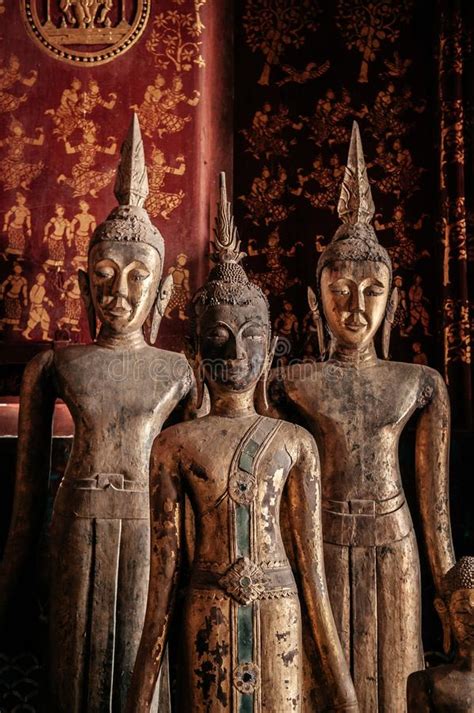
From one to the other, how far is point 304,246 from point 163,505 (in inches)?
71.0

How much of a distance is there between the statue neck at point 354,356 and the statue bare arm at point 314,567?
66cm

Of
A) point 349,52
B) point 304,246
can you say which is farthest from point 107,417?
point 349,52

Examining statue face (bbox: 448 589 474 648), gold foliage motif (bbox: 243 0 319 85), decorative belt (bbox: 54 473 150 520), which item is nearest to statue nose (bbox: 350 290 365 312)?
decorative belt (bbox: 54 473 150 520)

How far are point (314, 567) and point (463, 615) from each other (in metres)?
0.36

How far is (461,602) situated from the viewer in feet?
8.13

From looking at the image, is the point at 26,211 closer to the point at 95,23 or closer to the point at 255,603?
the point at 95,23

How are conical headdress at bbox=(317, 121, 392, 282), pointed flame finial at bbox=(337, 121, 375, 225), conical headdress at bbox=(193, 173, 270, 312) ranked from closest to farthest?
conical headdress at bbox=(193, 173, 270, 312)
conical headdress at bbox=(317, 121, 392, 282)
pointed flame finial at bbox=(337, 121, 375, 225)

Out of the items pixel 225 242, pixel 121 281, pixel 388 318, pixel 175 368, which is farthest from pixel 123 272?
pixel 388 318

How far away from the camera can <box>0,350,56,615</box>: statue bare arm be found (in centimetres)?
295

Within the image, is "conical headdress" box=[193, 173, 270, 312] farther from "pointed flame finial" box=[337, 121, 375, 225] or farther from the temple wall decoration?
the temple wall decoration

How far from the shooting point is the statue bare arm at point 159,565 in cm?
231

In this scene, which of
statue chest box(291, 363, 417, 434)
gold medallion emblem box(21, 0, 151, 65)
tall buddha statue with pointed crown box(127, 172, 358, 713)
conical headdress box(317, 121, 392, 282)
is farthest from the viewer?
gold medallion emblem box(21, 0, 151, 65)

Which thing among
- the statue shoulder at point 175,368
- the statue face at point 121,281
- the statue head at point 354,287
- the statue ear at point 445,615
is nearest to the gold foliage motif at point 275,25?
the statue head at point 354,287

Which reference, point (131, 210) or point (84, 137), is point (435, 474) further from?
point (84, 137)
